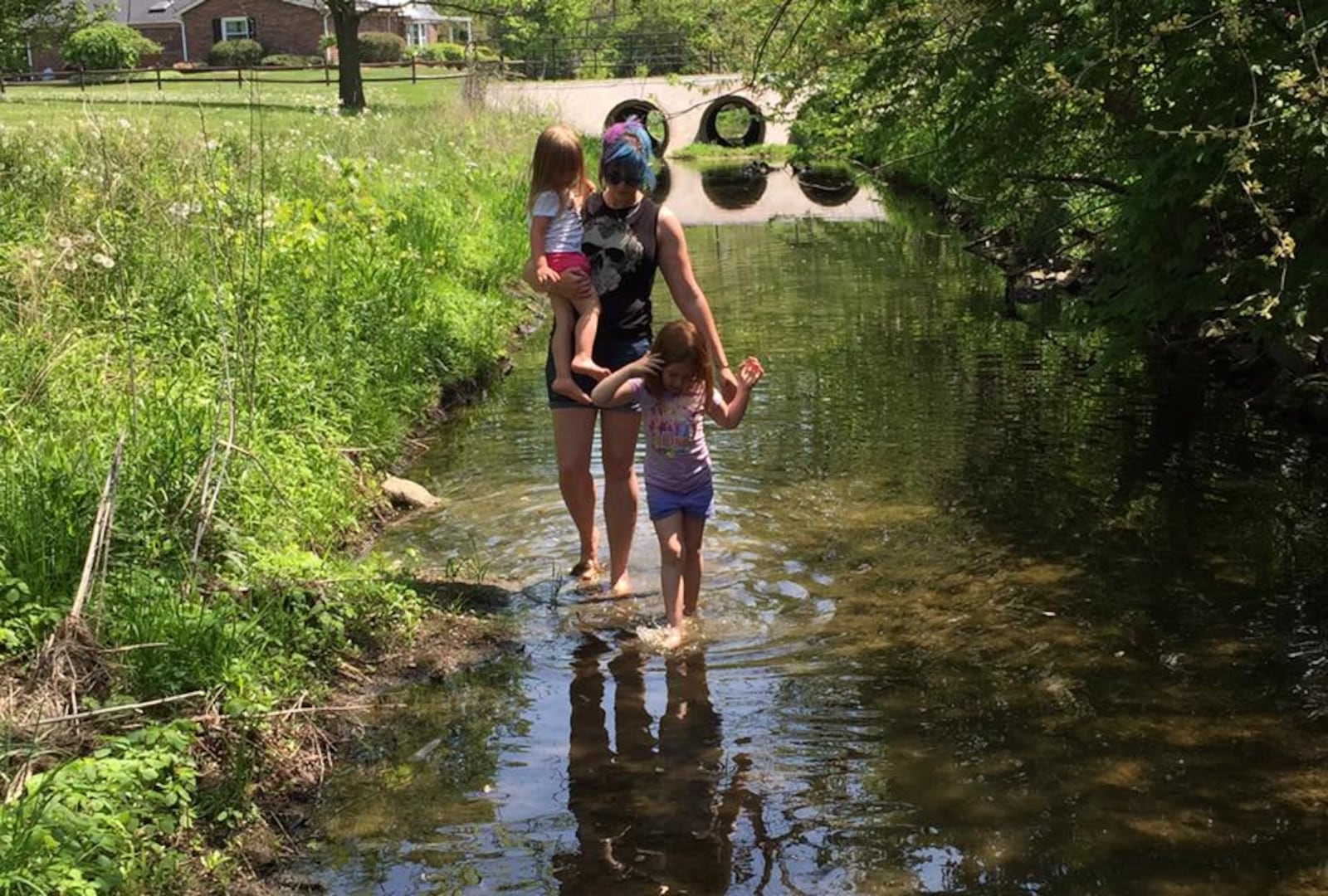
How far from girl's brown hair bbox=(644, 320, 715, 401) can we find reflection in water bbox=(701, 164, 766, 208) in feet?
78.3

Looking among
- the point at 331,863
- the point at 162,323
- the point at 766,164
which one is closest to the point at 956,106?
the point at 162,323

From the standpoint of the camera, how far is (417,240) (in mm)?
11875

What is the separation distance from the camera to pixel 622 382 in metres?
5.38

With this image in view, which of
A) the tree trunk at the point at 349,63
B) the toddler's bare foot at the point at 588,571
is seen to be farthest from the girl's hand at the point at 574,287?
the tree trunk at the point at 349,63

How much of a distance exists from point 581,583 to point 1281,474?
14.4 feet

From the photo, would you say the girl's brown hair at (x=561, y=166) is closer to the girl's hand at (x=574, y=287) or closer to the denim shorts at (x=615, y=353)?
the girl's hand at (x=574, y=287)

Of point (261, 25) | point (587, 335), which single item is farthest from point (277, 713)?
point (261, 25)

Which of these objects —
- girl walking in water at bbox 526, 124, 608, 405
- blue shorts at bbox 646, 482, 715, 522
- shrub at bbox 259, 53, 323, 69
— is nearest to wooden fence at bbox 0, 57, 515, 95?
shrub at bbox 259, 53, 323, 69

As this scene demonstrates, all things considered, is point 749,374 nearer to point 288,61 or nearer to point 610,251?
point 610,251

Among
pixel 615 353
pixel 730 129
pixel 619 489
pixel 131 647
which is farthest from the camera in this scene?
pixel 730 129

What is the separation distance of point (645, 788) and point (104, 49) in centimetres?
4869

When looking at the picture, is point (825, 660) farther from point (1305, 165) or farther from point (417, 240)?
point (417, 240)

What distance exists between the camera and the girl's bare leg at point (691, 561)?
557 cm

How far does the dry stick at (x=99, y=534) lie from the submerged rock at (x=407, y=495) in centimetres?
288
